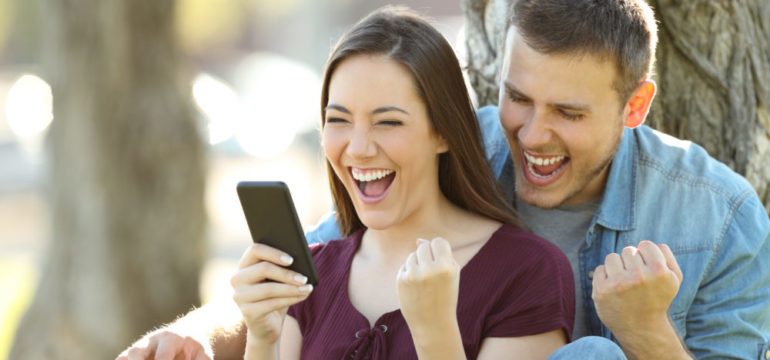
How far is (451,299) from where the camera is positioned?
3.19 m

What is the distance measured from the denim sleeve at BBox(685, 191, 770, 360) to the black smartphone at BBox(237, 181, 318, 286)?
1.27m

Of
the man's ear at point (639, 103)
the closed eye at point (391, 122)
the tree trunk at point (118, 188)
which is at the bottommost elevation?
the tree trunk at point (118, 188)

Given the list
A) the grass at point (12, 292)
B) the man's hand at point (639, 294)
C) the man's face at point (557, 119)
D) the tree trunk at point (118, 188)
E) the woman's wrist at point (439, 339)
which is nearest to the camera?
the woman's wrist at point (439, 339)

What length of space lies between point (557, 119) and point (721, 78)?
3.21ft

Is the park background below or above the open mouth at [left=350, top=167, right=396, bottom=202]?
below

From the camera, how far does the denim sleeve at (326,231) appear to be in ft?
13.7

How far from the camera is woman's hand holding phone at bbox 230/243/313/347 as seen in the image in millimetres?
3379

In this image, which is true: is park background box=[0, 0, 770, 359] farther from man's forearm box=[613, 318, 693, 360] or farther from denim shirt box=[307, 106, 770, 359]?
man's forearm box=[613, 318, 693, 360]

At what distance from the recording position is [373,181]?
3.65m

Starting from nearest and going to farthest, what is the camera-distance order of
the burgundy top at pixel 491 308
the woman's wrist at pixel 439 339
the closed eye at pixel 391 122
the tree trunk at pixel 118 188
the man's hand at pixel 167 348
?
1. the woman's wrist at pixel 439 339
2. the burgundy top at pixel 491 308
3. the closed eye at pixel 391 122
4. the man's hand at pixel 167 348
5. the tree trunk at pixel 118 188

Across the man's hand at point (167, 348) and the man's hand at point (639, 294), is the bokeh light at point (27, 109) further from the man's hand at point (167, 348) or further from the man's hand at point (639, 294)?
the man's hand at point (639, 294)

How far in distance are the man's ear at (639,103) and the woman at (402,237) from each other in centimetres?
52

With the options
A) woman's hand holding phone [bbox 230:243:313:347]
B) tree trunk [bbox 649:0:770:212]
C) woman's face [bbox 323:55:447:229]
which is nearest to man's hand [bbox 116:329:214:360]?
woman's hand holding phone [bbox 230:243:313:347]

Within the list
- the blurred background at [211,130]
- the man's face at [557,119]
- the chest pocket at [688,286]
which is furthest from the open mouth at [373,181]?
the chest pocket at [688,286]
